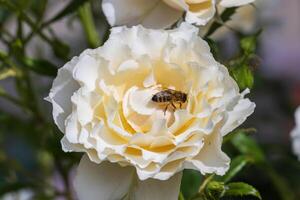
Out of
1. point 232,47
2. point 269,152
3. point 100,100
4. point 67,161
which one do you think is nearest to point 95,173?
point 100,100

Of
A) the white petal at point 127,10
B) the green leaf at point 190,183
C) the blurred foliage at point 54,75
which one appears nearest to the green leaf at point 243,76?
the blurred foliage at point 54,75

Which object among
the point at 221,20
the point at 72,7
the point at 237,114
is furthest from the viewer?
the point at 72,7

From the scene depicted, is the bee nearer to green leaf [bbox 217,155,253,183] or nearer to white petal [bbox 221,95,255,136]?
white petal [bbox 221,95,255,136]

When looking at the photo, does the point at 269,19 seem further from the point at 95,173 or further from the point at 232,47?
the point at 95,173


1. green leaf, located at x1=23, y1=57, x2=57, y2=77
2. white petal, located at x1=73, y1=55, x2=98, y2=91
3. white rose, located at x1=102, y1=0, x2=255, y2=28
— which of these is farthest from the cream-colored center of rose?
green leaf, located at x1=23, y1=57, x2=57, y2=77

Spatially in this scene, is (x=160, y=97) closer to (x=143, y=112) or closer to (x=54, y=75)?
(x=143, y=112)

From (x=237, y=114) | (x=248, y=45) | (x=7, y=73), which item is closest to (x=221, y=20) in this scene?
(x=248, y=45)
